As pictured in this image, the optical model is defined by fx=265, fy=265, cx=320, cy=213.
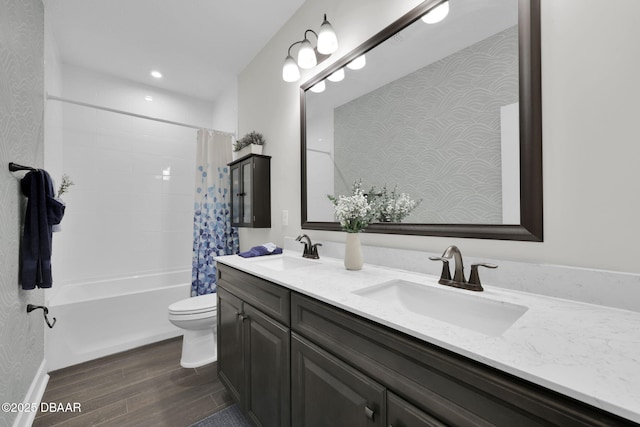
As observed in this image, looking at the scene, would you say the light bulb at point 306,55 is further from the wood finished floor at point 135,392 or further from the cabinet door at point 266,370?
the wood finished floor at point 135,392

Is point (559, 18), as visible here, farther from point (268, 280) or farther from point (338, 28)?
point (268, 280)

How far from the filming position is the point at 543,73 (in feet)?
2.91

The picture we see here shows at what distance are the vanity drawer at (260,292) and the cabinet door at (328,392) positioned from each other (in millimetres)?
124

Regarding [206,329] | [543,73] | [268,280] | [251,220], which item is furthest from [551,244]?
[206,329]

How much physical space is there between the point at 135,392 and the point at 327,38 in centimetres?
254

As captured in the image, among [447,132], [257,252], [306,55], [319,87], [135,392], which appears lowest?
[135,392]

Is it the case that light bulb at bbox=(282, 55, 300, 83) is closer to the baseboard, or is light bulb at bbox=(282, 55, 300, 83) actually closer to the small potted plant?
the small potted plant

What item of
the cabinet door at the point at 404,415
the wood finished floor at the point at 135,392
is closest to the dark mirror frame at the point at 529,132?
the cabinet door at the point at 404,415

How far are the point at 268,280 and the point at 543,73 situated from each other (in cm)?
128

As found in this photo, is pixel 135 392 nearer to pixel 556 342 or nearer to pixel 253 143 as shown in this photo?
pixel 253 143

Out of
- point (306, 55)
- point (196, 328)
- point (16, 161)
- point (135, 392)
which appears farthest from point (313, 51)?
point (135, 392)

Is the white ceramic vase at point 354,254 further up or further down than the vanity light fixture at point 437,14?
further down

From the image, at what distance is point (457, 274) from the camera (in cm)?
99

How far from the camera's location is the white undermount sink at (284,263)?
5.45 ft
